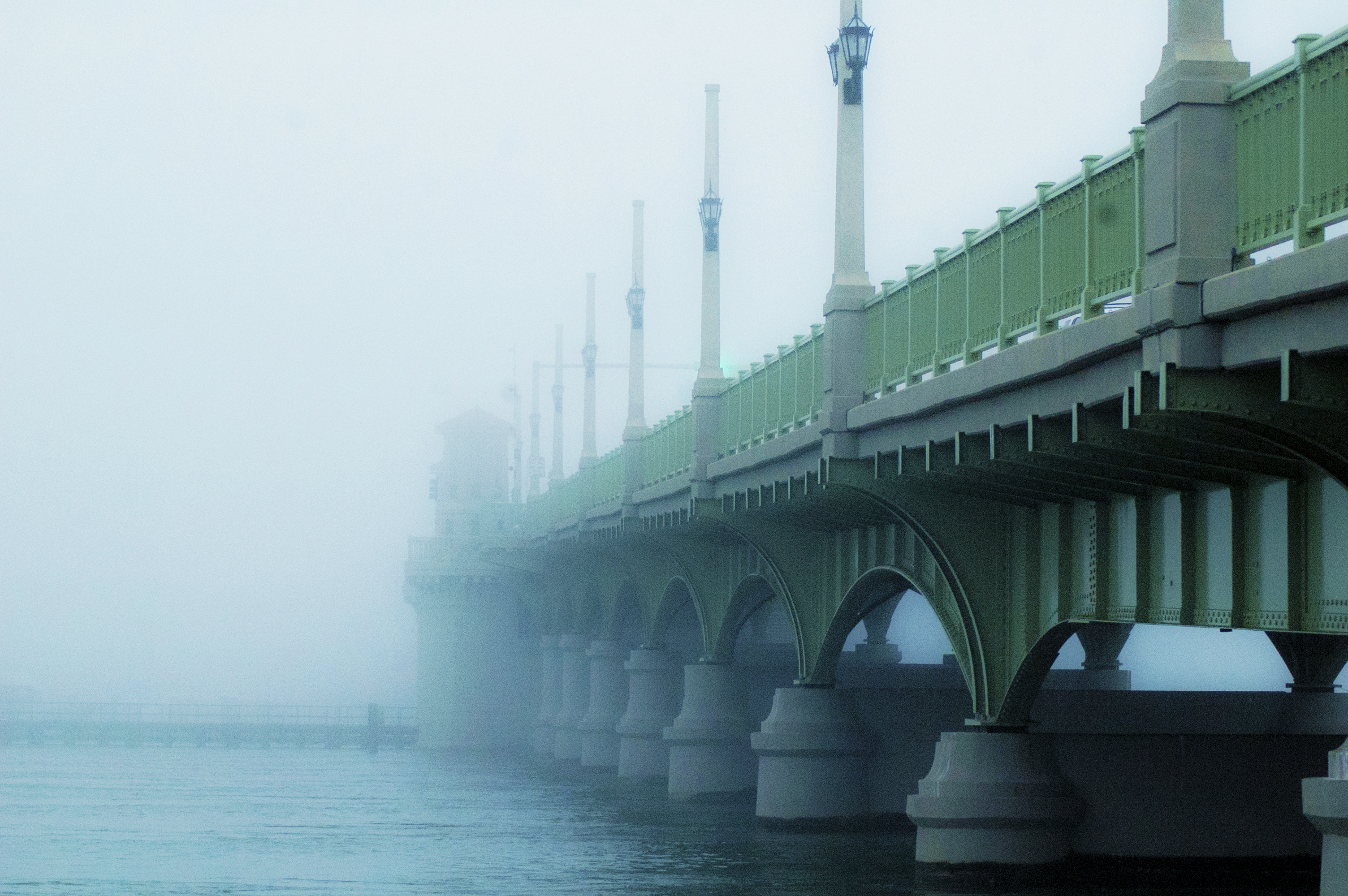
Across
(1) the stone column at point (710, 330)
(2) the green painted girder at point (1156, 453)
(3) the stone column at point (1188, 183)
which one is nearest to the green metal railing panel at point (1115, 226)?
(3) the stone column at point (1188, 183)

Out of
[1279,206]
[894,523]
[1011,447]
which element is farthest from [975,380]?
[894,523]

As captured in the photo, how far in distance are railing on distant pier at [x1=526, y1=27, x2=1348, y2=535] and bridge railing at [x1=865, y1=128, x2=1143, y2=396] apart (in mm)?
17

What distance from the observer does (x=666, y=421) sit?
46.1 metres

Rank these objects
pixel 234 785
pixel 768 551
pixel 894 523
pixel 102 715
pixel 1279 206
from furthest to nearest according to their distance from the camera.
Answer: pixel 102 715 → pixel 234 785 → pixel 768 551 → pixel 894 523 → pixel 1279 206

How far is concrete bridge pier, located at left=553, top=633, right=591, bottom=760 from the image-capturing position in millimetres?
76938

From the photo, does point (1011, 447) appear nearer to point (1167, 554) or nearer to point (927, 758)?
point (1167, 554)

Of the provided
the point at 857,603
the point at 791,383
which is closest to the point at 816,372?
the point at 791,383

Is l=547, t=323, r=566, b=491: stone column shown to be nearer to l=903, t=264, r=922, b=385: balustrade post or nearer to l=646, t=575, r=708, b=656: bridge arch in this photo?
l=646, t=575, r=708, b=656: bridge arch

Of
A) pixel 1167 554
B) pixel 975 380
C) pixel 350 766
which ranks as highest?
pixel 975 380

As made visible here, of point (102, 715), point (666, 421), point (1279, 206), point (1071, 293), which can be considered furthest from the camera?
point (102, 715)

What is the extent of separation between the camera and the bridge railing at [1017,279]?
18766 mm

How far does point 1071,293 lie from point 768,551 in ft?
66.9

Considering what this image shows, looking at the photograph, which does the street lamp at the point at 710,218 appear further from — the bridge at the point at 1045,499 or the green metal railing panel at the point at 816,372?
the green metal railing panel at the point at 816,372

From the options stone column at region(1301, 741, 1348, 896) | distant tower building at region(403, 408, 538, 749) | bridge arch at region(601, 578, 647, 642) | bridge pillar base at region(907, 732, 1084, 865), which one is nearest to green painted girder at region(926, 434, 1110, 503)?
bridge pillar base at region(907, 732, 1084, 865)
